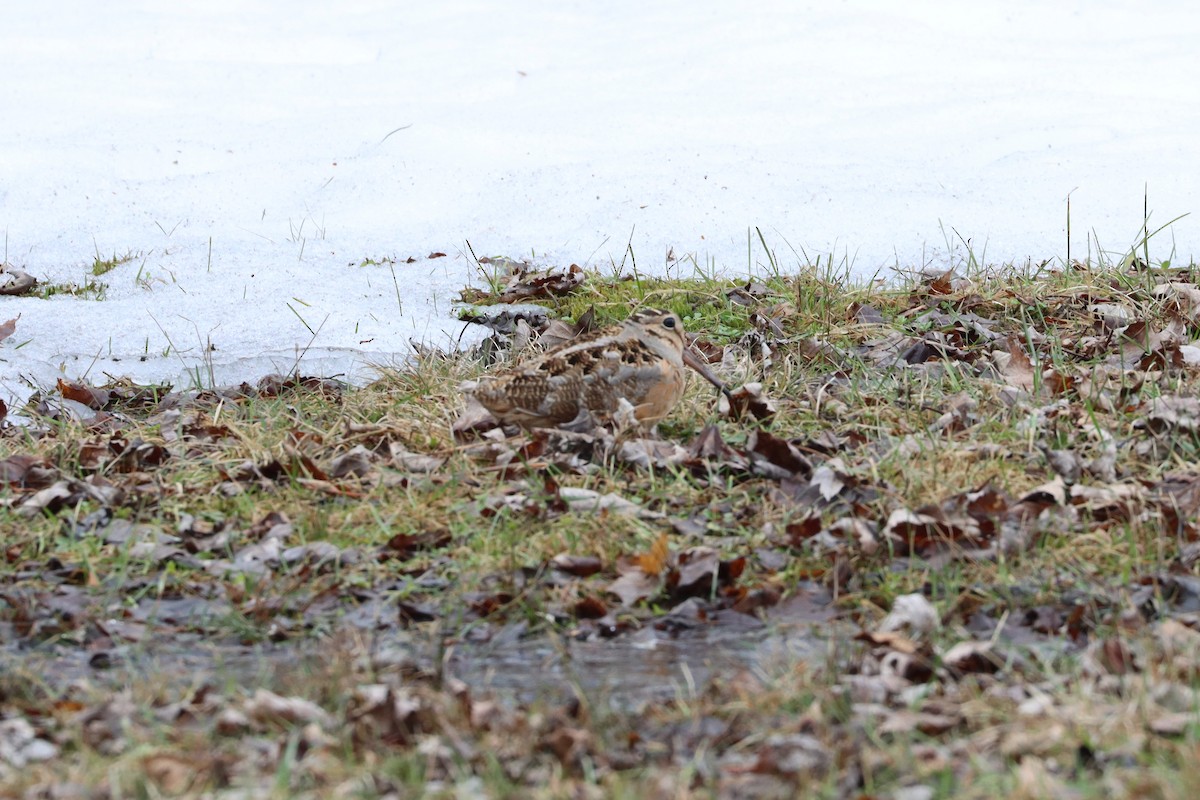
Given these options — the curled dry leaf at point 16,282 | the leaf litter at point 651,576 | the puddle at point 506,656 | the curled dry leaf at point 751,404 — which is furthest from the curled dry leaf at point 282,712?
the curled dry leaf at point 16,282

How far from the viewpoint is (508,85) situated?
1052cm

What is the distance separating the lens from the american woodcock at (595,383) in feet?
17.1

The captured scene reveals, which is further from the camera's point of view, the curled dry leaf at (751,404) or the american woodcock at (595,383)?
the curled dry leaf at (751,404)

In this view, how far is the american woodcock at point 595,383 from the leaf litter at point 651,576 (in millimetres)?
117

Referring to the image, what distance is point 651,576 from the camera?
13.9 feet

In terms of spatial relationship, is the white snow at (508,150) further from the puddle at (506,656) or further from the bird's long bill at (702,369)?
the puddle at (506,656)

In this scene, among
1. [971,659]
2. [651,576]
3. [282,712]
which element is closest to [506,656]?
[651,576]

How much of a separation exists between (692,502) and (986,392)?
147 centimetres

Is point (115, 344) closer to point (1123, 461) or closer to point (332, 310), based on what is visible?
point (332, 310)

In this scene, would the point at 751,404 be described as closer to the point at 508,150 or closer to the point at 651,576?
the point at 651,576

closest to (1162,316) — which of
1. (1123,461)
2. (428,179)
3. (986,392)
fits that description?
(986,392)

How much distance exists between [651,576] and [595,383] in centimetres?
117

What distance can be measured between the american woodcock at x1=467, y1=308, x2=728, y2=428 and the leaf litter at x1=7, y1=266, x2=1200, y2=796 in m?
0.12

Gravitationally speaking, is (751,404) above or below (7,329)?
below
